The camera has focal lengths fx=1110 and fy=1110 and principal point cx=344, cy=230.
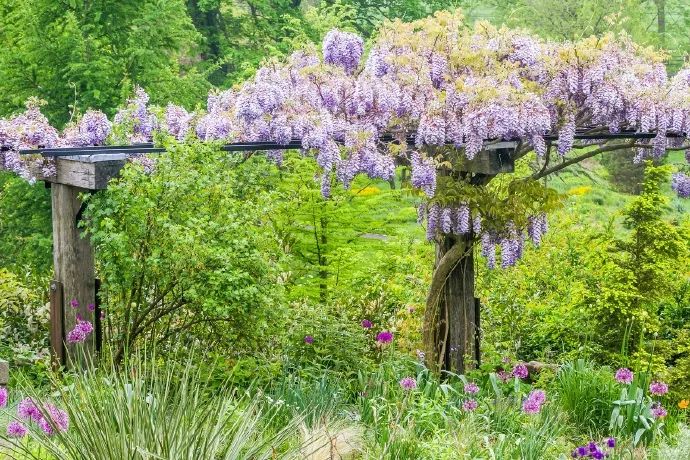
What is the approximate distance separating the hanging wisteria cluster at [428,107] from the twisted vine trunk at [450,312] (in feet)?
0.94

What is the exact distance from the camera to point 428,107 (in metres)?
7.89

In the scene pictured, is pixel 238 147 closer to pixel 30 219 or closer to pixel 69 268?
pixel 69 268

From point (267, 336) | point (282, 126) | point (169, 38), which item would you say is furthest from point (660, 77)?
point (169, 38)

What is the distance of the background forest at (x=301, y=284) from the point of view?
281 inches

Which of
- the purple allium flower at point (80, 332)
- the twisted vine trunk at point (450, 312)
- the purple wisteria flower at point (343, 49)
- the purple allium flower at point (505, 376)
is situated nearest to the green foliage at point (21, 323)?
the purple allium flower at point (80, 332)

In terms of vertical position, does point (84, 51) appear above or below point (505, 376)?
above

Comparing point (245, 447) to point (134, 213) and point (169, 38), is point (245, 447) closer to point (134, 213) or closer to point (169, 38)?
point (134, 213)

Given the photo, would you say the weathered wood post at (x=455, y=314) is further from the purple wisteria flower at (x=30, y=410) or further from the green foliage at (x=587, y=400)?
the purple wisteria flower at (x=30, y=410)

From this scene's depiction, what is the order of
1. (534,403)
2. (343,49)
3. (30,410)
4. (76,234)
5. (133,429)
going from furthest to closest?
1. (343,49)
2. (76,234)
3. (534,403)
4. (30,410)
5. (133,429)

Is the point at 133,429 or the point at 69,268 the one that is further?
the point at 69,268

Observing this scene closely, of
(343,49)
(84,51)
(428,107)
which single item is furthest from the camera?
(84,51)

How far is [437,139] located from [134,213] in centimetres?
220

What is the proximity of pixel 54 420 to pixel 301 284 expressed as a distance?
558cm

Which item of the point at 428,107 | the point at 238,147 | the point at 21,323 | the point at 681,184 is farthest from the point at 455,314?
the point at 21,323
